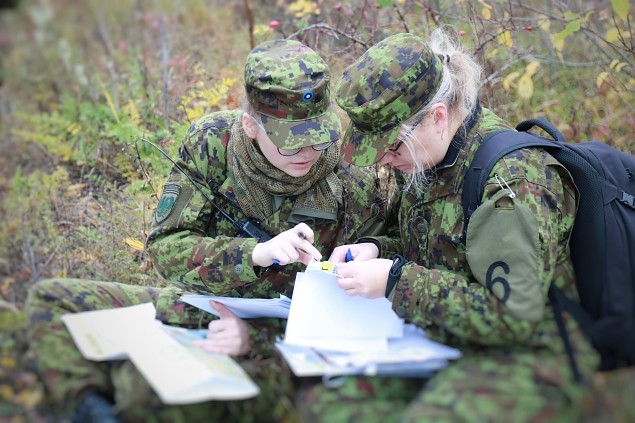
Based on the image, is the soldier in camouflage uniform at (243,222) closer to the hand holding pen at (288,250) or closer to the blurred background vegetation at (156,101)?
the hand holding pen at (288,250)

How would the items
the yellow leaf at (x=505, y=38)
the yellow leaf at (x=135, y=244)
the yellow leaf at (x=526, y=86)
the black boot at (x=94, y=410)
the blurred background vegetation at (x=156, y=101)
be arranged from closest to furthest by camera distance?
the black boot at (x=94, y=410) → the yellow leaf at (x=135, y=244) → the blurred background vegetation at (x=156, y=101) → the yellow leaf at (x=526, y=86) → the yellow leaf at (x=505, y=38)

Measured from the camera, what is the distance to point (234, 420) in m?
2.23

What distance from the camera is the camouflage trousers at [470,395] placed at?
186 centimetres

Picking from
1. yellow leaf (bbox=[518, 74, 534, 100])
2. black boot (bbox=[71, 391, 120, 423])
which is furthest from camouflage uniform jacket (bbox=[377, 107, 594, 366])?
yellow leaf (bbox=[518, 74, 534, 100])

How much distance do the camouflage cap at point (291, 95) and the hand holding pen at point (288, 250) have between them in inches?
13.6

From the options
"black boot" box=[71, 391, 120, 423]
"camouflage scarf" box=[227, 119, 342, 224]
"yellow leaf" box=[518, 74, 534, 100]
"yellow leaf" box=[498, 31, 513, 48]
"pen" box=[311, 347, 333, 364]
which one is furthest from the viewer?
"yellow leaf" box=[498, 31, 513, 48]

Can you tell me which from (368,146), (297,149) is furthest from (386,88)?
(297,149)

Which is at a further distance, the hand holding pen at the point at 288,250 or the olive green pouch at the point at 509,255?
the hand holding pen at the point at 288,250

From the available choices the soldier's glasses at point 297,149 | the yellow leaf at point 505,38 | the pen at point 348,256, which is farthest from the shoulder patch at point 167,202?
the yellow leaf at point 505,38

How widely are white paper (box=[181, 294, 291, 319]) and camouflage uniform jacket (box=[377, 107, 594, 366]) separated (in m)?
0.51

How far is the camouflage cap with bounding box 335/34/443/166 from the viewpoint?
2.35 m

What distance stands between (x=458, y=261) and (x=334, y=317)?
512 millimetres

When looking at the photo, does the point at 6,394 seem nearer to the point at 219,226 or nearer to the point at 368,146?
the point at 219,226

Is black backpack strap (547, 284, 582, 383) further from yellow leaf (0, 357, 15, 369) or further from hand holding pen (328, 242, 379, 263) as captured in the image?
yellow leaf (0, 357, 15, 369)
